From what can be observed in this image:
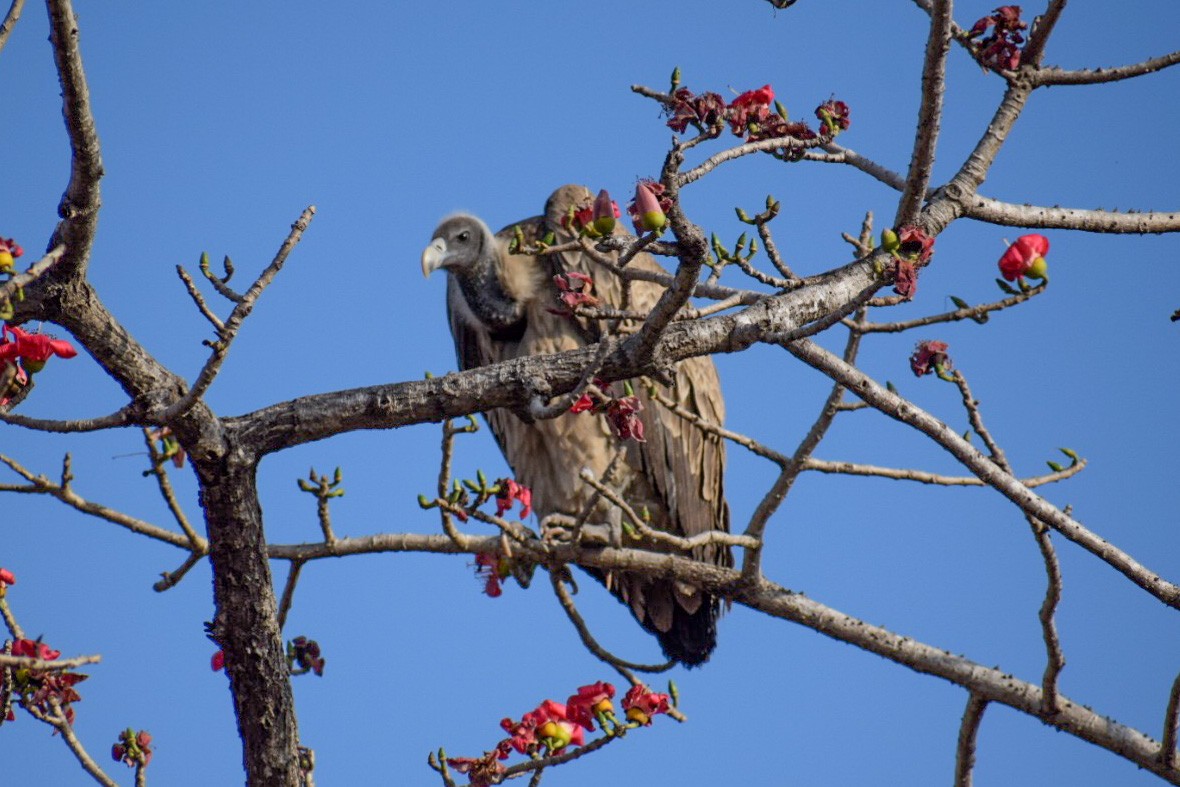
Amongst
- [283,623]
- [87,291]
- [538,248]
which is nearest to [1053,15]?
[538,248]

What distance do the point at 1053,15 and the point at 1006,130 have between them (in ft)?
1.05

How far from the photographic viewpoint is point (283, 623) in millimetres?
4297

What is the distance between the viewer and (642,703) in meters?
4.04

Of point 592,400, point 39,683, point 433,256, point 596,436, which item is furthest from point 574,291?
point 433,256

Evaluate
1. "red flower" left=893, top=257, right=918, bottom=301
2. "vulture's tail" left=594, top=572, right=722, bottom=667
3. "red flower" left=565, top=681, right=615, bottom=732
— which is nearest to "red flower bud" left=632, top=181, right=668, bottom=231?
"red flower" left=893, top=257, right=918, bottom=301

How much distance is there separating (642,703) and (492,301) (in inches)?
110

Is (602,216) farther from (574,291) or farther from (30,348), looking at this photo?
(30,348)

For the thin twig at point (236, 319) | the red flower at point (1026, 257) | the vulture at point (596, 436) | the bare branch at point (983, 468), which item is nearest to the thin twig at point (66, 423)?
the thin twig at point (236, 319)

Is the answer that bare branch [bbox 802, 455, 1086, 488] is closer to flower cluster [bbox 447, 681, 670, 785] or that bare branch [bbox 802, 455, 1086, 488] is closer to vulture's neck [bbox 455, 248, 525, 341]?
flower cluster [bbox 447, 681, 670, 785]

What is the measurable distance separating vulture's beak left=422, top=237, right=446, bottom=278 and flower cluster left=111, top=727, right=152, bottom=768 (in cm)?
298

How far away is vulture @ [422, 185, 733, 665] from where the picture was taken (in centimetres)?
604

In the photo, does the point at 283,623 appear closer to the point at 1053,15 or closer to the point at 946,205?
the point at 946,205

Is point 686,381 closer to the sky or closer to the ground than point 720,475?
closer to the sky

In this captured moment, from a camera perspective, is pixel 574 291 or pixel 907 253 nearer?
pixel 907 253
